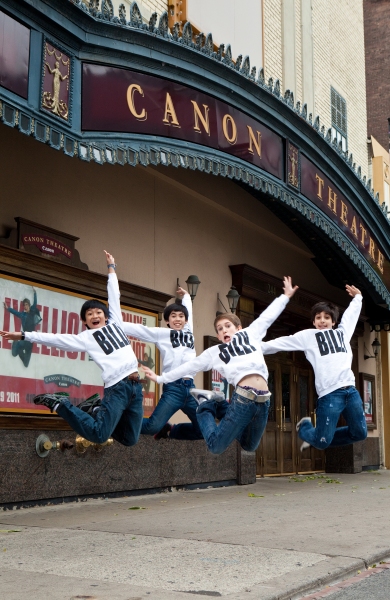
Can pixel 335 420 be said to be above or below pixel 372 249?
below

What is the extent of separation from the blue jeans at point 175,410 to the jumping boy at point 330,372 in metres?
0.90

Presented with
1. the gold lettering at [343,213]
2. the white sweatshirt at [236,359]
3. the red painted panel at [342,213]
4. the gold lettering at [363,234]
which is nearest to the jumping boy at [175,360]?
the white sweatshirt at [236,359]

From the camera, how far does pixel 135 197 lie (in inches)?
523

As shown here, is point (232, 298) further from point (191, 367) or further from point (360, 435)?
point (191, 367)

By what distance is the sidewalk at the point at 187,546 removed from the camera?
600 centimetres

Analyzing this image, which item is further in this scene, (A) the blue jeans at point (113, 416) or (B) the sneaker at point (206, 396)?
(B) the sneaker at point (206, 396)

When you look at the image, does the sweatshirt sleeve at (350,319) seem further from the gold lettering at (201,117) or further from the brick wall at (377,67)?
the brick wall at (377,67)

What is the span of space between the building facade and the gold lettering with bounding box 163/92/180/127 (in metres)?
0.02

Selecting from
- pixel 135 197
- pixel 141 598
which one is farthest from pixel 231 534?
pixel 135 197

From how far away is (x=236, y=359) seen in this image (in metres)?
7.20

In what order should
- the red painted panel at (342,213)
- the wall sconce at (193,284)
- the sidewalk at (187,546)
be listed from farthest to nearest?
the wall sconce at (193,284) → the red painted panel at (342,213) → the sidewalk at (187,546)

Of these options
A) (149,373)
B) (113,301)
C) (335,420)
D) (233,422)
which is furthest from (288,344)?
(113,301)

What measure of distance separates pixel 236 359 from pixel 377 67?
27.2 meters

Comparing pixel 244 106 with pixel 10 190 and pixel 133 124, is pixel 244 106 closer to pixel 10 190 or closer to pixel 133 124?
pixel 133 124
